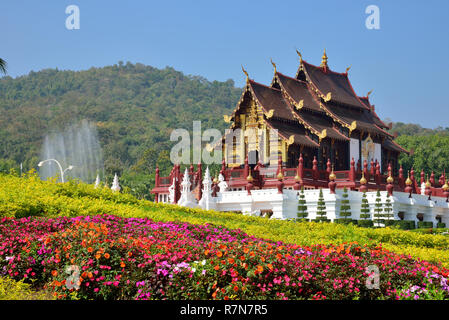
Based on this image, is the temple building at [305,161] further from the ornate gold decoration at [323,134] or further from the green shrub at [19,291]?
the green shrub at [19,291]

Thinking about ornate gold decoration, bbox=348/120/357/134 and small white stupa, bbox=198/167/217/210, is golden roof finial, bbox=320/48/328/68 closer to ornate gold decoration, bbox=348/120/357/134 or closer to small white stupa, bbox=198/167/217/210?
ornate gold decoration, bbox=348/120/357/134

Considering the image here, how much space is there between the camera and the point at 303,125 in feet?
143

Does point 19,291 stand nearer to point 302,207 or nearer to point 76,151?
point 302,207

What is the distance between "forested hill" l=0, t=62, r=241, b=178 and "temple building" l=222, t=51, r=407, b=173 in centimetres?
3504

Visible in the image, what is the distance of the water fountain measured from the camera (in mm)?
89375

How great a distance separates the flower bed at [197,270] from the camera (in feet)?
34.3

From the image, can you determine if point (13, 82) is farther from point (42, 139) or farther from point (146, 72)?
point (42, 139)

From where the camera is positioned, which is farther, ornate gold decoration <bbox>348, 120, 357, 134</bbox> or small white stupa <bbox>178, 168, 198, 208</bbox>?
ornate gold decoration <bbox>348, 120, 357, 134</bbox>

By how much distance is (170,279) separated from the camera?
34.6ft

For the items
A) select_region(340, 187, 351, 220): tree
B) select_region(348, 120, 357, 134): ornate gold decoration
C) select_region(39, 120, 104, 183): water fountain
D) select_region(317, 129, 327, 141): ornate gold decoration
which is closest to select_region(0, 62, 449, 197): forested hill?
select_region(39, 120, 104, 183): water fountain

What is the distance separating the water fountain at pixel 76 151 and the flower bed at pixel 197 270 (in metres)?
71.9

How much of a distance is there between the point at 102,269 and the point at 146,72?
181690 mm

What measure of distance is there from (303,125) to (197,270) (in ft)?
110
